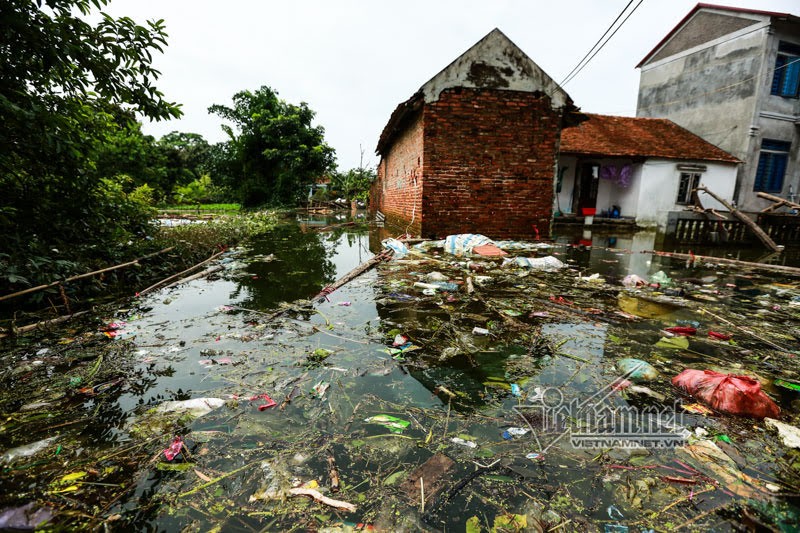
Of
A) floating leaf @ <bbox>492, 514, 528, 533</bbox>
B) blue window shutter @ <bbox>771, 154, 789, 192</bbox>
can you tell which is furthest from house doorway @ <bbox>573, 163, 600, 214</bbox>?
floating leaf @ <bbox>492, 514, 528, 533</bbox>

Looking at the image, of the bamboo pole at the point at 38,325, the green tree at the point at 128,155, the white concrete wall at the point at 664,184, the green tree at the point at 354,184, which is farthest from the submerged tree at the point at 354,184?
the bamboo pole at the point at 38,325

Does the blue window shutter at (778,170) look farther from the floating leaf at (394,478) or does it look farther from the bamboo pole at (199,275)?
Answer: the bamboo pole at (199,275)

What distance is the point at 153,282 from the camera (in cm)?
441

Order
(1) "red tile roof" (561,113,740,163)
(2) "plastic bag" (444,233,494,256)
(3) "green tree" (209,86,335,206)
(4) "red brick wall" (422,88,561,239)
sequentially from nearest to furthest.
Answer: (2) "plastic bag" (444,233,494,256)
(4) "red brick wall" (422,88,561,239)
(1) "red tile roof" (561,113,740,163)
(3) "green tree" (209,86,335,206)

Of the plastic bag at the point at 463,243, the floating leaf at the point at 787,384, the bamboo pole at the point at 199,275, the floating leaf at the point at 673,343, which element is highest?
the plastic bag at the point at 463,243

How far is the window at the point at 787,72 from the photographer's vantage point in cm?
1245

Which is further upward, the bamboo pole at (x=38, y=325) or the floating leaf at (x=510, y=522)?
the bamboo pole at (x=38, y=325)

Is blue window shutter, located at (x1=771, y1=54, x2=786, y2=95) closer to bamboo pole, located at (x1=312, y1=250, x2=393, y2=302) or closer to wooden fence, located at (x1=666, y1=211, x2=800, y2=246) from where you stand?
wooden fence, located at (x1=666, y1=211, x2=800, y2=246)

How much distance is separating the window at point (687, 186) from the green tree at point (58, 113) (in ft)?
55.0

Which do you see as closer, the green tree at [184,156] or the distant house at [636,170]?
the distant house at [636,170]

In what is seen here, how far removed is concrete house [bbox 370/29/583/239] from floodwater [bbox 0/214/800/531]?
14.0ft

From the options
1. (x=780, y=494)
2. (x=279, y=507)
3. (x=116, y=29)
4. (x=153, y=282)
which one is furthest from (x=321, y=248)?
(x=780, y=494)

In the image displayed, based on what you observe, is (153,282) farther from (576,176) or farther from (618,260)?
(576,176)

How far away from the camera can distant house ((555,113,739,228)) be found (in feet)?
42.2
